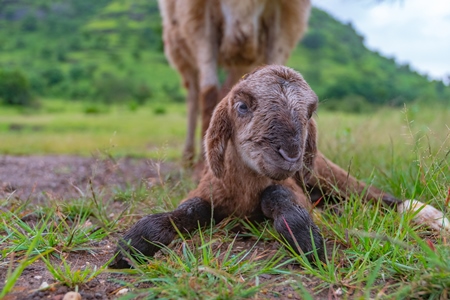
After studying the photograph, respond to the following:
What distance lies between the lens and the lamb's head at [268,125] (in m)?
2.54

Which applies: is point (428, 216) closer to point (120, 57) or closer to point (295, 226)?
point (295, 226)

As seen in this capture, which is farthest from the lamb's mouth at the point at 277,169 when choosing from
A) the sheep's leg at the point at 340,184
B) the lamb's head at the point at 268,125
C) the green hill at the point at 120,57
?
the green hill at the point at 120,57

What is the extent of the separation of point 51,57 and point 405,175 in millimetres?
66249

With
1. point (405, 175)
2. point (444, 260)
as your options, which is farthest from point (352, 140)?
point (444, 260)

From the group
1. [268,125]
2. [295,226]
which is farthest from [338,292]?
[268,125]

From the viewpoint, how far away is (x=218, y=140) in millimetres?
3023

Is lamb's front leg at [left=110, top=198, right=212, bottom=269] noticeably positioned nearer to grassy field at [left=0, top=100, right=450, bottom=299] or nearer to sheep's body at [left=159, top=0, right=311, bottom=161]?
grassy field at [left=0, top=100, right=450, bottom=299]

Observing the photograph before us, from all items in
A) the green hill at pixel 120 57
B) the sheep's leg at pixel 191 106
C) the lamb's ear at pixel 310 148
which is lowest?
the green hill at pixel 120 57

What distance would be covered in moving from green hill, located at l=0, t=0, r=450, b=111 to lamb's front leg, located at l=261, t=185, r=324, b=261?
4029cm

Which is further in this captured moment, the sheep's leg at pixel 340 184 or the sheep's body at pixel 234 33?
the sheep's body at pixel 234 33

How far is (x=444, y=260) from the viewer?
2064 mm

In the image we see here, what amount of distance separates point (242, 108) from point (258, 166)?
411 mm

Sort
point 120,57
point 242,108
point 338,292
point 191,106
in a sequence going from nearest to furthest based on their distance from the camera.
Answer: point 338,292 → point 242,108 → point 191,106 → point 120,57

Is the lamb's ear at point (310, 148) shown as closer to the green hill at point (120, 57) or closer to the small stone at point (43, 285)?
the small stone at point (43, 285)
